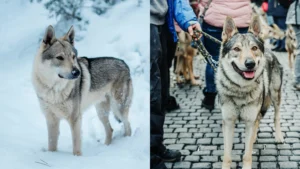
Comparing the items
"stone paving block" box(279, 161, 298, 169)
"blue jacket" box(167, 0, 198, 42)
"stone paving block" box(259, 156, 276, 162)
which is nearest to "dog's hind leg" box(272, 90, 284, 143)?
"stone paving block" box(259, 156, 276, 162)

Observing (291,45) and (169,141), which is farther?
(291,45)

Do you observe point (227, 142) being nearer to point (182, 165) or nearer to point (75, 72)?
point (182, 165)

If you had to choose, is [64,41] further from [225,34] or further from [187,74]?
[187,74]

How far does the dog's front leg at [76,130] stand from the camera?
229cm

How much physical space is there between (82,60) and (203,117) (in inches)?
104

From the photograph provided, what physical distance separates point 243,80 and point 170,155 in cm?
78

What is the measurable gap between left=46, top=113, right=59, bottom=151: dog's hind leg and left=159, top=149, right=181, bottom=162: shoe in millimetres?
1210

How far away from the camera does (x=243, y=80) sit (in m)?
3.15

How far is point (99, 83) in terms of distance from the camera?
255 centimetres

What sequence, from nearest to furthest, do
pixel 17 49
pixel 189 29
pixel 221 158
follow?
pixel 17 49 → pixel 189 29 → pixel 221 158

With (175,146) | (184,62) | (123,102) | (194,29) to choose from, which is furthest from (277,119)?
(184,62)

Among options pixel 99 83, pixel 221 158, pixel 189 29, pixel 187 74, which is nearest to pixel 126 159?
pixel 99 83

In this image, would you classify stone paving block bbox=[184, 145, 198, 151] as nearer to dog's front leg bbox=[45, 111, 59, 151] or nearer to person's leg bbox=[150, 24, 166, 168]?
person's leg bbox=[150, 24, 166, 168]

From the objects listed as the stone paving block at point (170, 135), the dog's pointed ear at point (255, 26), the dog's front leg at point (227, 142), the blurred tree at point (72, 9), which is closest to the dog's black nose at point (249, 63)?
the dog's pointed ear at point (255, 26)
